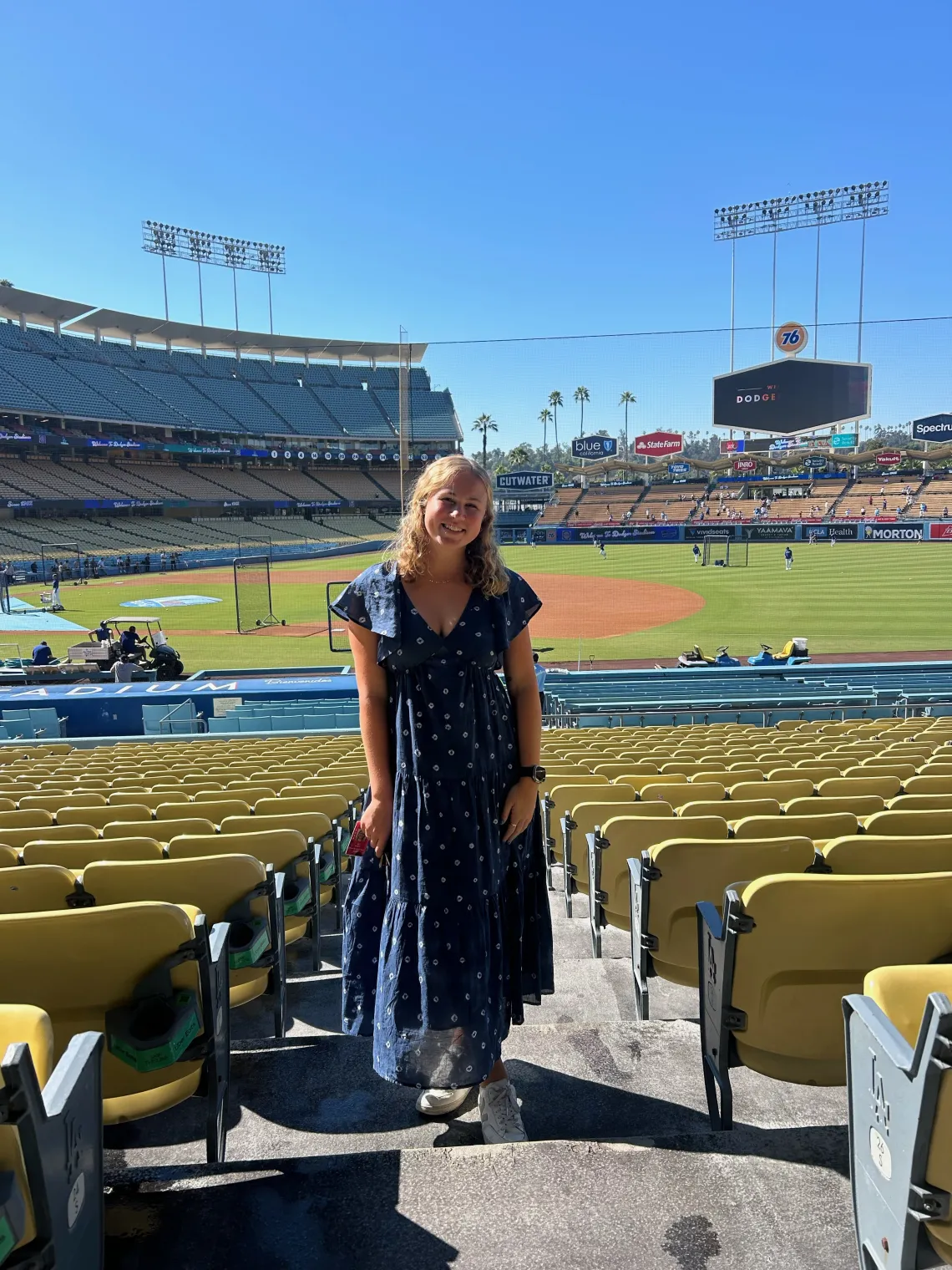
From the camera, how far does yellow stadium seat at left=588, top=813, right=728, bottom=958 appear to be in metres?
3.70

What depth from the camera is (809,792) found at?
16.4ft

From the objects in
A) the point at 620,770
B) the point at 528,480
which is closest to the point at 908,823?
the point at 620,770

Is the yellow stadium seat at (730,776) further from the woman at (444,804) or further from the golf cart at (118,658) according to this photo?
the golf cart at (118,658)

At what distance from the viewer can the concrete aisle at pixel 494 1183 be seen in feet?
5.87

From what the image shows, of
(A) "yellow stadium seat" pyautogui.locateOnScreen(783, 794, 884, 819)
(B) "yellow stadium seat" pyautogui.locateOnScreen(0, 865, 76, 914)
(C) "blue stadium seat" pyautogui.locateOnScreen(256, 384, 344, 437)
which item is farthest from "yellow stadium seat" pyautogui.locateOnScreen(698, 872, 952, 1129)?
(C) "blue stadium seat" pyautogui.locateOnScreen(256, 384, 344, 437)

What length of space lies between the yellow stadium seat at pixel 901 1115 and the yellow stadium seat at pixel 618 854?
185cm

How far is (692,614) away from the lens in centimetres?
2964

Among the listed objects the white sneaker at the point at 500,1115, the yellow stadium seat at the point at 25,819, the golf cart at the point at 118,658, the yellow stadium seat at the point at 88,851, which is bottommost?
the golf cart at the point at 118,658

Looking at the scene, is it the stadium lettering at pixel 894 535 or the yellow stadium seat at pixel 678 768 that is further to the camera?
the stadium lettering at pixel 894 535

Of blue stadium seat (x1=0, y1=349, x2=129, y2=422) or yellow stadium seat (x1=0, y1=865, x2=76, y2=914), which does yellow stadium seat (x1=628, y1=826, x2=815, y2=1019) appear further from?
blue stadium seat (x1=0, y1=349, x2=129, y2=422)

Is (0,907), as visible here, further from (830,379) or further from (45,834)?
(830,379)

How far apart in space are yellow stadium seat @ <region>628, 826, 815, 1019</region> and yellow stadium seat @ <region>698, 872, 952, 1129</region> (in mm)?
626

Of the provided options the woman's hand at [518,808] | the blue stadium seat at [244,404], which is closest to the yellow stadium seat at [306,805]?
the woman's hand at [518,808]

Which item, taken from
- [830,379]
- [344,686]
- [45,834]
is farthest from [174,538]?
[45,834]
